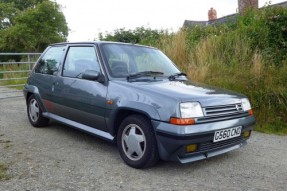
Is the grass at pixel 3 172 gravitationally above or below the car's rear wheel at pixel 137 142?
below

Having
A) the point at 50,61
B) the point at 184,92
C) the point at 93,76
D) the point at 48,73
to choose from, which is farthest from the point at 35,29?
the point at 184,92

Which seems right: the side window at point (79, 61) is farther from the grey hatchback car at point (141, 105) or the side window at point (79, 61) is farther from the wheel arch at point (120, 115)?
the wheel arch at point (120, 115)

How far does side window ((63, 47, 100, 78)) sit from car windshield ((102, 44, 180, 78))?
8.4 inches

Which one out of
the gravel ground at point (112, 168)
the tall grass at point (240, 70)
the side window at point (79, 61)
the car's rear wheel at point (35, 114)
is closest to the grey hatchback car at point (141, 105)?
the side window at point (79, 61)

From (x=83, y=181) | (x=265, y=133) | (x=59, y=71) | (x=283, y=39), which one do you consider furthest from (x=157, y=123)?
(x=283, y=39)

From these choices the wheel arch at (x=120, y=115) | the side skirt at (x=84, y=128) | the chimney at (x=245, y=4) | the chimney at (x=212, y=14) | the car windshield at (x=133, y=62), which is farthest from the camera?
the chimney at (x=212, y=14)

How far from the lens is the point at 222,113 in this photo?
12.7 ft

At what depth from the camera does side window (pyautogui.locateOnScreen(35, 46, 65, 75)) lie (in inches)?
216

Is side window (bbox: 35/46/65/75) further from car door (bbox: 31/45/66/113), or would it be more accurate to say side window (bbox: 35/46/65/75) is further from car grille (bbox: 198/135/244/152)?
car grille (bbox: 198/135/244/152)

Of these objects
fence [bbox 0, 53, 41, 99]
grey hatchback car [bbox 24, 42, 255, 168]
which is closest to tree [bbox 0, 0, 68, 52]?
fence [bbox 0, 53, 41, 99]

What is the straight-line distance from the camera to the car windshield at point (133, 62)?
4512 mm

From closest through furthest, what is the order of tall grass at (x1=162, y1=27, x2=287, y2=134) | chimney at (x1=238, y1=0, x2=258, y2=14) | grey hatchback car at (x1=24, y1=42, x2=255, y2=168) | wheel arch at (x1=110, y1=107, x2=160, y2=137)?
grey hatchback car at (x1=24, y1=42, x2=255, y2=168) → wheel arch at (x1=110, y1=107, x2=160, y2=137) → tall grass at (x1=162, y1=27, x2=287, y2=134) → chimney at (x1=238, y1=0, x2=258, y2=14)

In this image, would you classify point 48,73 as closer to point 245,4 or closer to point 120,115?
point 120,115

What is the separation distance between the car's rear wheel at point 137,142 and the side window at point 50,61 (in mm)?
2013
